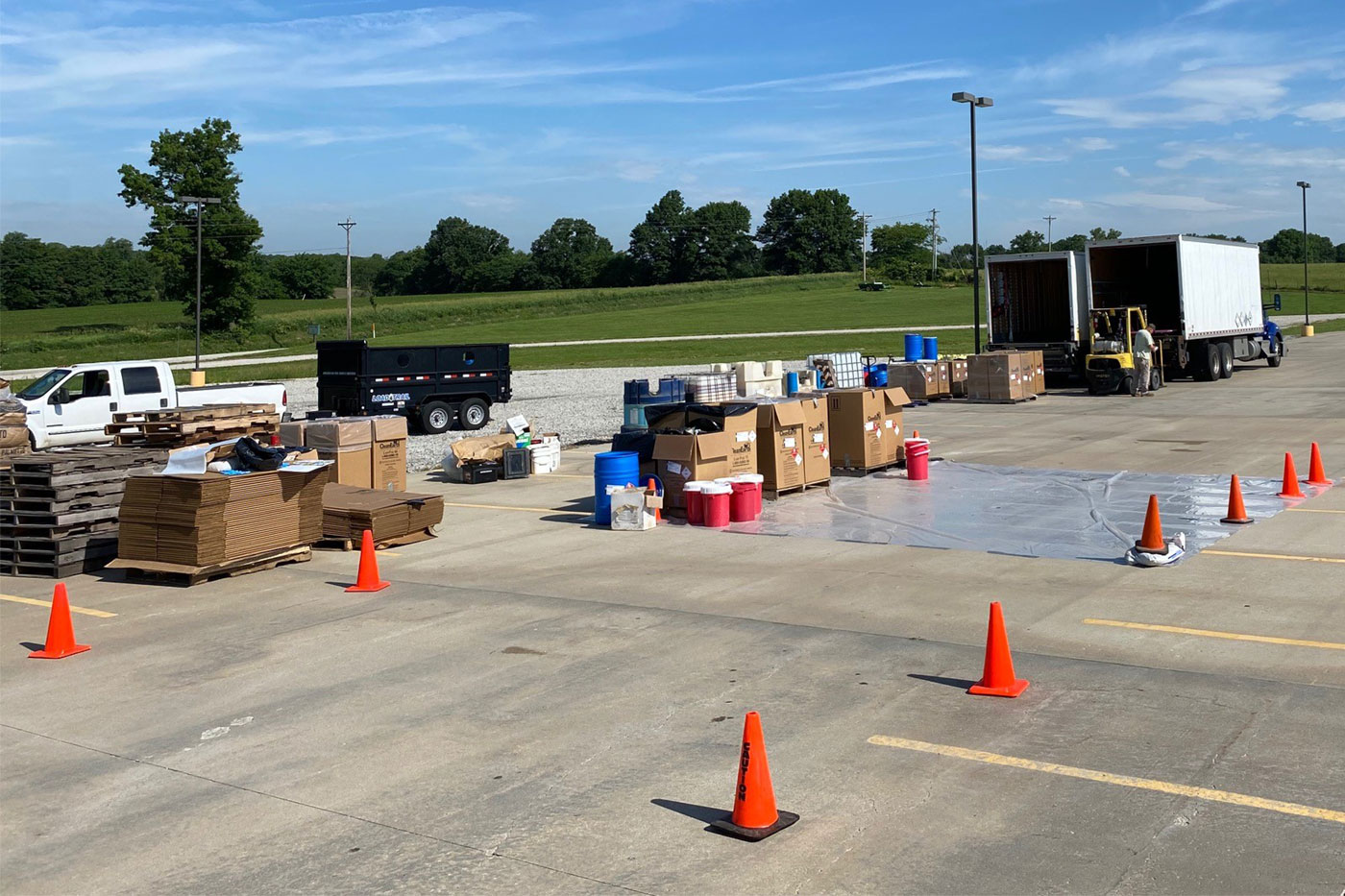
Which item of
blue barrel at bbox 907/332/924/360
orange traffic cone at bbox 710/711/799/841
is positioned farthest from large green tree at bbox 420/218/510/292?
orange traffic cone at bbox 710/711/799/841

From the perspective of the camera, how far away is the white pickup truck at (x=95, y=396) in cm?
2577

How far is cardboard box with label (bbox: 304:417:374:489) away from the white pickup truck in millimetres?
8685

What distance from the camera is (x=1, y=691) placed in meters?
Answer: 9.54

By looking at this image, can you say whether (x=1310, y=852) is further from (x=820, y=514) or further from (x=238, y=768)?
(x=820, y=514)

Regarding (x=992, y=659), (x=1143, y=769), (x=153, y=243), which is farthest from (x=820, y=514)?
(x=153, y=243)

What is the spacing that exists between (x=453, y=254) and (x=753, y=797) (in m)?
177

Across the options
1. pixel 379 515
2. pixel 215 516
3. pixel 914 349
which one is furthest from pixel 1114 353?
pixel 215 516

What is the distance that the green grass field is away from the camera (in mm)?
61688

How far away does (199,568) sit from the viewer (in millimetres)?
12852

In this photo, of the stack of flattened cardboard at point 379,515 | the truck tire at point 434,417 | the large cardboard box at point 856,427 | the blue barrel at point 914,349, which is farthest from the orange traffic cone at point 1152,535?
the blue barrel at point 914,349

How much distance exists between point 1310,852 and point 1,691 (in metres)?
9.10

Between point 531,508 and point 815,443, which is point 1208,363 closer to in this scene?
point 815,443

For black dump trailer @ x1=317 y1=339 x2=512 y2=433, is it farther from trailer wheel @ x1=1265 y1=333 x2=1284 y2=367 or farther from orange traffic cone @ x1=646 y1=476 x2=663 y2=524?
trailer wheel @ x1=1265 y1=333 x2=1284 y2=367

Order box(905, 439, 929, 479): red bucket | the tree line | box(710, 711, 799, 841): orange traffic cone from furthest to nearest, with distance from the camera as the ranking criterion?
the tree line < box(905, 439, 929, 479): red bucket < box(710, 711, 799, 841): orange traffic cone
